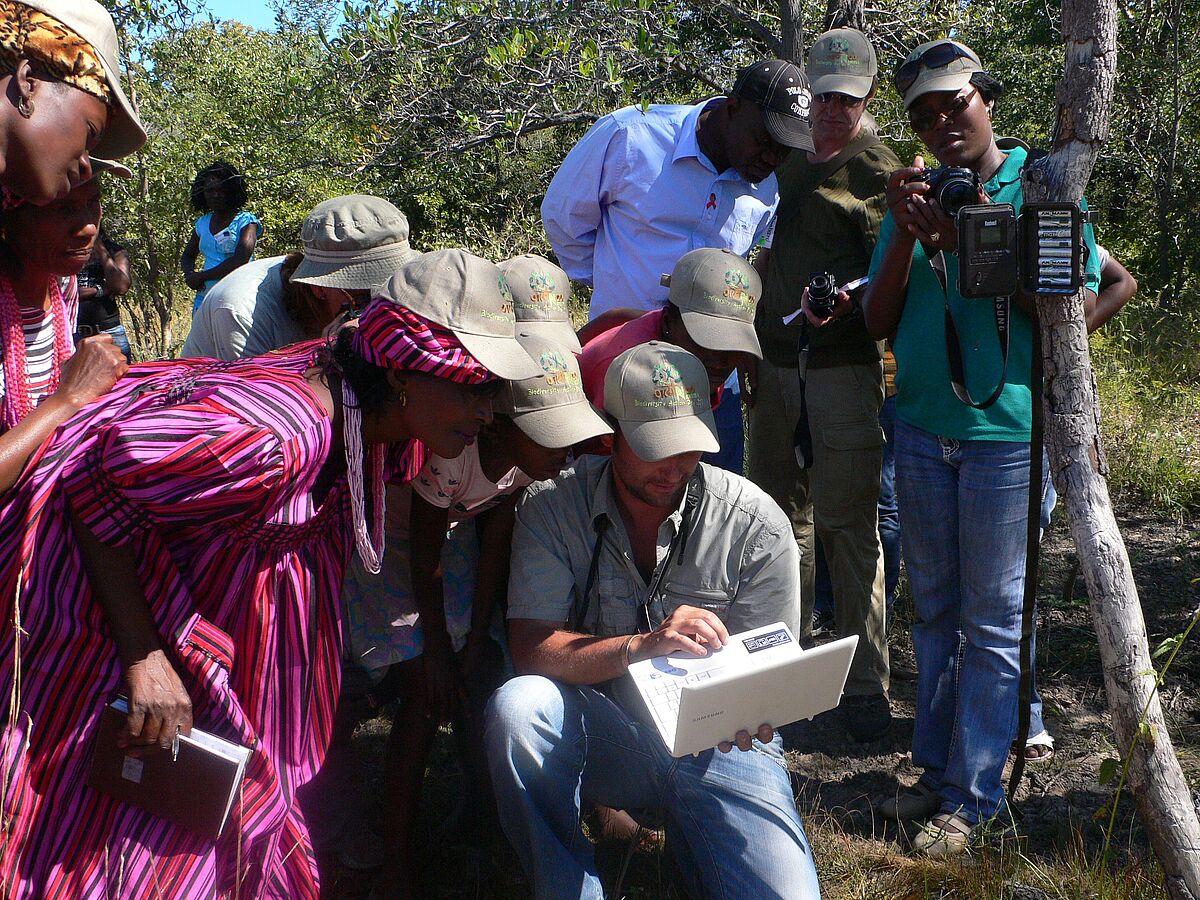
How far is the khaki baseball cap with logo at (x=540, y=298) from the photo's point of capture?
2900mm

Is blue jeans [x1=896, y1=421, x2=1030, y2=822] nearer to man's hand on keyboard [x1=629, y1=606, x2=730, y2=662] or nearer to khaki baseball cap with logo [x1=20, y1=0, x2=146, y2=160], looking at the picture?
man's hand on keyboard [x1=629, y1=606, x2=730, y2=662]

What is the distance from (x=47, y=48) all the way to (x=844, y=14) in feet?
13.3

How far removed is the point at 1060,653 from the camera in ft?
13.3

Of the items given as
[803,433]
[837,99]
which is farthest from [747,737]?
[837,99]

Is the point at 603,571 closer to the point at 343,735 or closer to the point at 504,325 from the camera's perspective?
the point at 504,325

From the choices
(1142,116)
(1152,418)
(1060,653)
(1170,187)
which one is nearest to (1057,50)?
(1142,116)

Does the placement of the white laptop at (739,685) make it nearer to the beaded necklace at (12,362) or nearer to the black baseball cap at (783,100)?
the beaded necklace at (12,362)

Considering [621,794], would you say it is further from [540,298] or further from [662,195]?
[662,195]

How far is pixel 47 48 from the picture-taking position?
5.94 feet

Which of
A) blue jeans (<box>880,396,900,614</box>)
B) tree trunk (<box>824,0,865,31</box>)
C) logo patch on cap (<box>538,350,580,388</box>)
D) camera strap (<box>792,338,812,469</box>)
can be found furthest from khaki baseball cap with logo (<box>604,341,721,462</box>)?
tree trunk (<box>824,0,865,31</box>)

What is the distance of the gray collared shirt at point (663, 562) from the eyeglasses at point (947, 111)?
112 cm

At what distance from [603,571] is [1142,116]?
8.37 meters

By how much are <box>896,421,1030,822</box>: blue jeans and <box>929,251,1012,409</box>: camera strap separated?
0.45 feet

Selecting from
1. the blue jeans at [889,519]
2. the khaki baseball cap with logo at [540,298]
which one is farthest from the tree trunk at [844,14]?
the khaki baseball cap with logo at [540,298]
